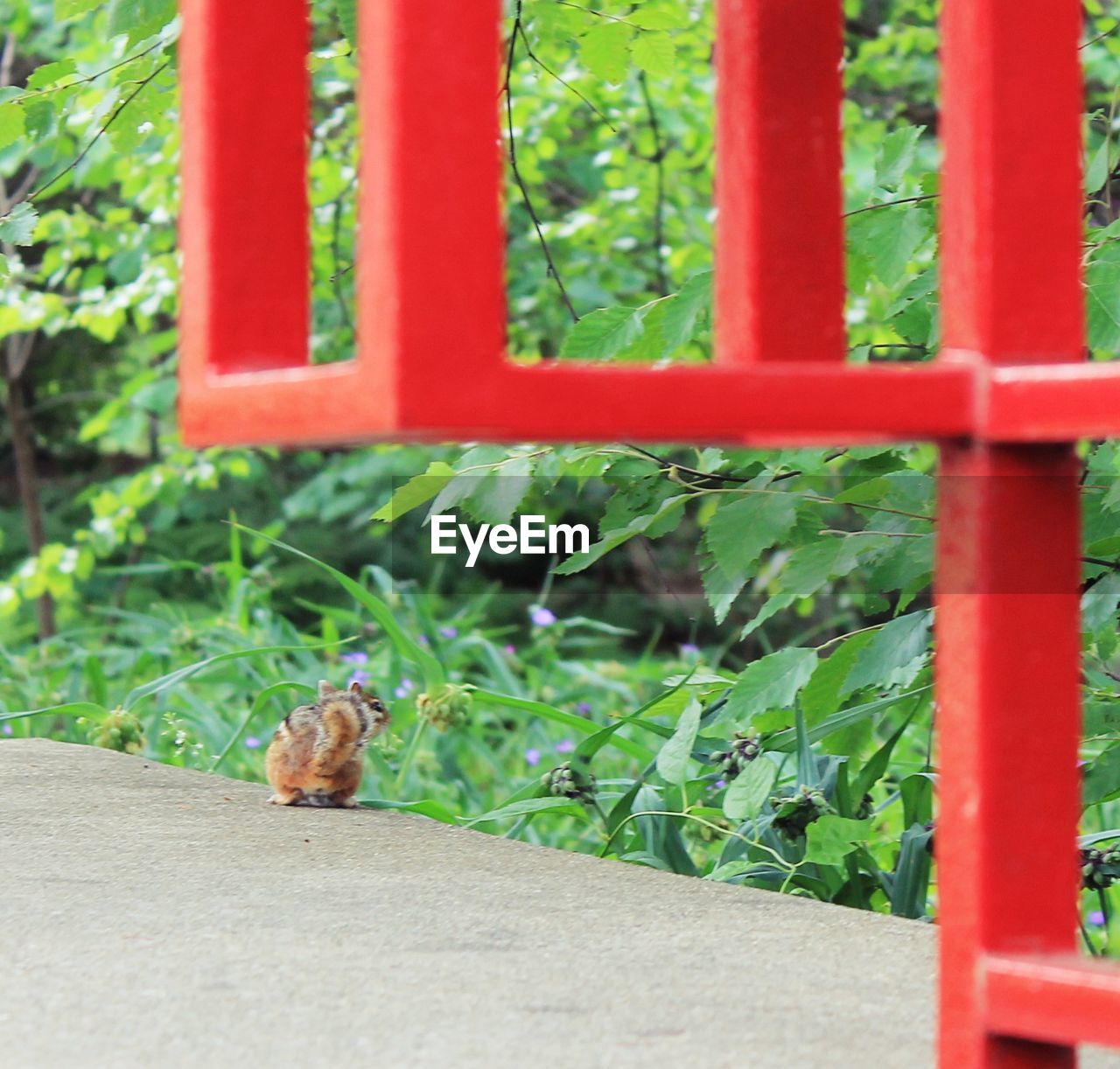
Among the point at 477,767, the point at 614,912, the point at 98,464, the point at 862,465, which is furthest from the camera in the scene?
the point at 98,464

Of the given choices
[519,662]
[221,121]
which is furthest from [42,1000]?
[519,662]

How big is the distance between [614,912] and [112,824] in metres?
0.80

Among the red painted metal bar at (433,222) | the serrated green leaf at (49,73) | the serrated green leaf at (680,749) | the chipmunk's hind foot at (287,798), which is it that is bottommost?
the chipmunk's hind foot at (287,798)

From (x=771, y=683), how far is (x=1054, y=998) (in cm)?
108

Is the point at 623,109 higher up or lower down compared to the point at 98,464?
higher up

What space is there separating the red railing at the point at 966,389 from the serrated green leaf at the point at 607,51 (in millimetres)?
1463

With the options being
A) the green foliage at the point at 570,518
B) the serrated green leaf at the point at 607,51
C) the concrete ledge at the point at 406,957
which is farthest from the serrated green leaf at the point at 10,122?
the concrete ledge at the point at 406,957

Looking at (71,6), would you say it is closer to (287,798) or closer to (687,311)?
(687,311)

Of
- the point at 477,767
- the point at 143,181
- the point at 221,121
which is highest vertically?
the point at 143,181

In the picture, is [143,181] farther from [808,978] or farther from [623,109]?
[808,978]

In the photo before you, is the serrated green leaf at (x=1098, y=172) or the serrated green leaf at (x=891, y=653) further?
the serrated green leaf at (x=1098, y=172)

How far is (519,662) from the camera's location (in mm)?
5160

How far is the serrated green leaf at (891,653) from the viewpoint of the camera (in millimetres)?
2129

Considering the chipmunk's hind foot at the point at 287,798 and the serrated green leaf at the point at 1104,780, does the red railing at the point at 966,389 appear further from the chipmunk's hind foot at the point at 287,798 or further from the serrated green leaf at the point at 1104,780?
the chipmunk's hind foot at the point at 287,798
